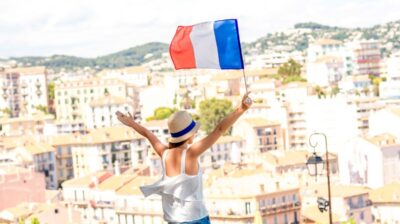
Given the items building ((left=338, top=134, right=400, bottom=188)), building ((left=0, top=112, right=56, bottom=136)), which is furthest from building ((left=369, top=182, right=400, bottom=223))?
building ((left=0, top=112, right=56, bottom=136))

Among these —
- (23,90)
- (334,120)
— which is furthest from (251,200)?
(23,90)

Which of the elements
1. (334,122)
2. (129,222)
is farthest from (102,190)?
(334,122)

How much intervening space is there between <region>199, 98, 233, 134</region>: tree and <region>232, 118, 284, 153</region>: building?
6128 mm

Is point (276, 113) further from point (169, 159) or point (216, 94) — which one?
point (169, 159)

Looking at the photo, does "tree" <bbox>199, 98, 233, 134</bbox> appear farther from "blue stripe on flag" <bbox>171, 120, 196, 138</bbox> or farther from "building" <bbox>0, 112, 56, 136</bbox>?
"blue stripe on flag" <bbox>171, 120, 196, 138</bbox>

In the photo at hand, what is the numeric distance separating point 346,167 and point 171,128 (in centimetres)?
5110

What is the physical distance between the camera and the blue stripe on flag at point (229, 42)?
4926 millimetres

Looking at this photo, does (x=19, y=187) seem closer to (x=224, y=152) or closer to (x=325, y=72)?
(x=224, y=152)

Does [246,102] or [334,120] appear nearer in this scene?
[246,102]

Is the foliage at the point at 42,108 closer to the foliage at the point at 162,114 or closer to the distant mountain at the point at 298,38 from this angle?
the foliage at the point at 162,114

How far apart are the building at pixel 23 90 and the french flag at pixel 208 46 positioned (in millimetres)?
91984

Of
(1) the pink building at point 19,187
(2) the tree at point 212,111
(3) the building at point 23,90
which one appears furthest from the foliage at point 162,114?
(1) the pink building at point 19,187

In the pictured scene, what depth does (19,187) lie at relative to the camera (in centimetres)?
4850

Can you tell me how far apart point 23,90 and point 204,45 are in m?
101
